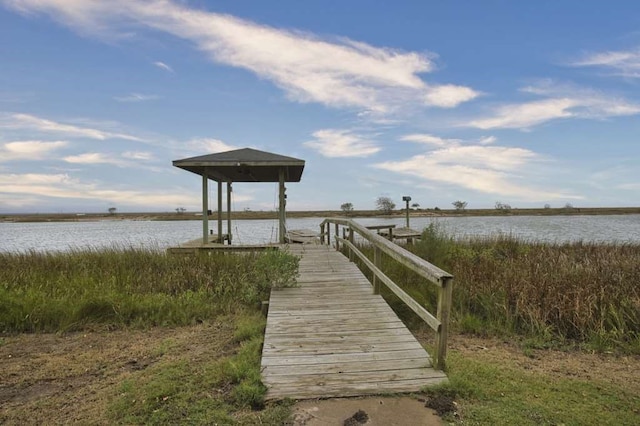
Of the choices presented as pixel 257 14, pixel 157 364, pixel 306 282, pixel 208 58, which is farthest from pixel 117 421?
pixel 208 58

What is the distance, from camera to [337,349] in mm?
3857

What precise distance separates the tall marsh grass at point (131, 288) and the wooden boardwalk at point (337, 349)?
1084mm

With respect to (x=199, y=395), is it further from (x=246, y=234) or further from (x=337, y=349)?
(x=246, y=234)

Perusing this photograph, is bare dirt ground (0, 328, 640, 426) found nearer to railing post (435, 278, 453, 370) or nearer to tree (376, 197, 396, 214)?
Answer: railing post (435, 278, 453, 370)

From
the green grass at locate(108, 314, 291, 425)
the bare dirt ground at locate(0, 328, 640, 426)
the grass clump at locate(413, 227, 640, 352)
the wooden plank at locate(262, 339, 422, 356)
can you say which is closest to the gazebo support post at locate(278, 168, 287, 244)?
the grass clump at locate(413, 227, 640, 352)

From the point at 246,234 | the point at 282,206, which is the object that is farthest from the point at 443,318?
the point at 246,234

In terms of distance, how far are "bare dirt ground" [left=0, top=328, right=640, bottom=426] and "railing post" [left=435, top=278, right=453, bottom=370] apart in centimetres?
59

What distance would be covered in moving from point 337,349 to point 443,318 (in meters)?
1.12

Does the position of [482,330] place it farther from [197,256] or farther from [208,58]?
[208,58]

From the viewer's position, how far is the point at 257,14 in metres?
11.1

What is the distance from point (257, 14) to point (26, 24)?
5.98 metres

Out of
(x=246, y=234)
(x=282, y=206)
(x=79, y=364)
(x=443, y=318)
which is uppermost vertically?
(x=282, y=206)

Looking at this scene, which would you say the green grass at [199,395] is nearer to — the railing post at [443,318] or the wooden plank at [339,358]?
the wooden plank at [339,358]

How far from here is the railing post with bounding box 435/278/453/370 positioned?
323 centimetres
